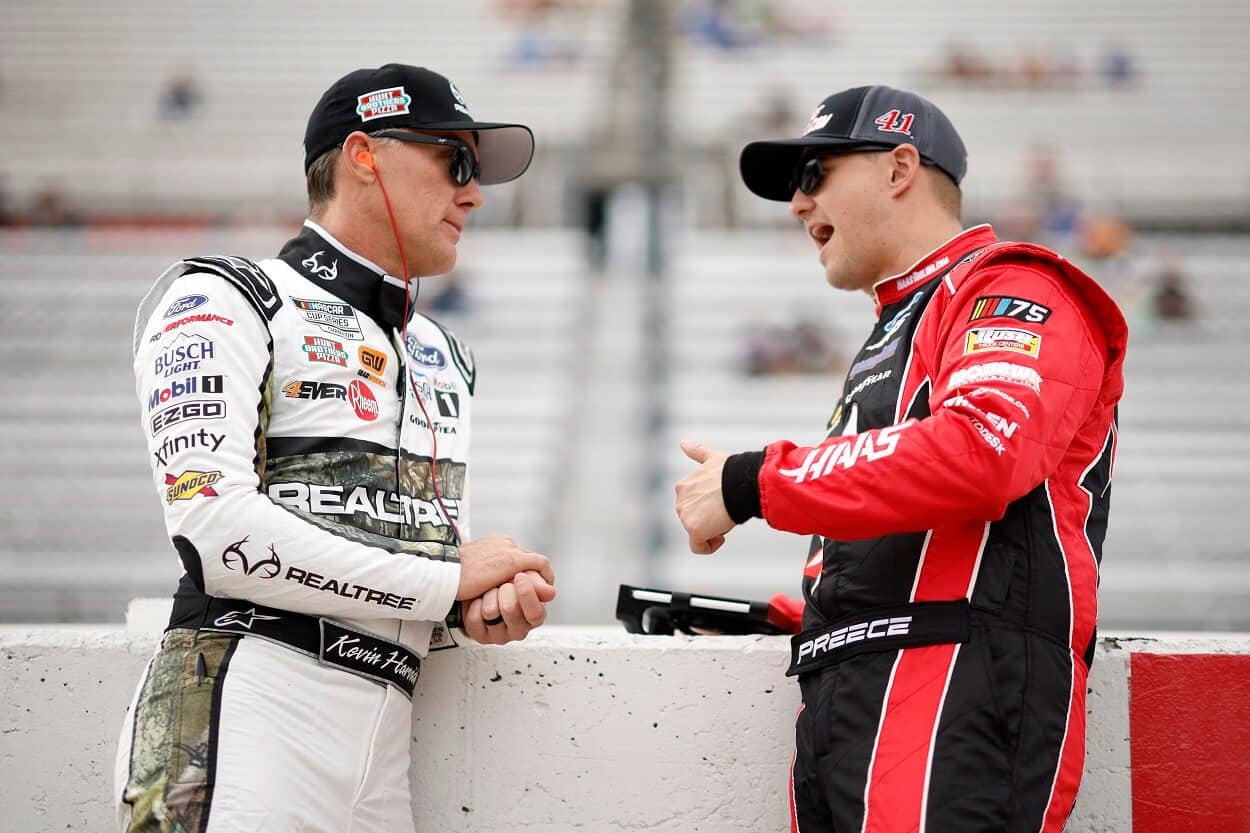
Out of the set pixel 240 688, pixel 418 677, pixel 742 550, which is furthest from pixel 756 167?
pixel 742 550

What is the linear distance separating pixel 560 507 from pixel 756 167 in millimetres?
6768

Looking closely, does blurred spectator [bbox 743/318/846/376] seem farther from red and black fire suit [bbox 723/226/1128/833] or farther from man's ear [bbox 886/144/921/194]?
red and black fire suit [bbox 723/226/1128/833]

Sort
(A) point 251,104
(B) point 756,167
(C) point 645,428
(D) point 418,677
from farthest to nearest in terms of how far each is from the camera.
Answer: (A) point 251,104, (C) point 645,428, (B) point 756,167, (D) point 418,677

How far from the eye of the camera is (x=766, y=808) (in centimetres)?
223

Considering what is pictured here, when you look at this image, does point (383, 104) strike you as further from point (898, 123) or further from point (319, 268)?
point (898, 123)

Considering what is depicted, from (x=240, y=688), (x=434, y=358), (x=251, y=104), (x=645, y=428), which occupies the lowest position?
(x=645, y=428)

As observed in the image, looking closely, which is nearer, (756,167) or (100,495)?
(756,167)

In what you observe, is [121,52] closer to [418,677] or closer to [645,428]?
[645,428]

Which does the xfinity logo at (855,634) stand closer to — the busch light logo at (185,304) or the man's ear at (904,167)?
the man's ear at (904,167)

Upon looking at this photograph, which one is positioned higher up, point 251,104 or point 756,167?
point 251,104

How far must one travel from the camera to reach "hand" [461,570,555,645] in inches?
77.4

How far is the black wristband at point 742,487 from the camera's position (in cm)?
182

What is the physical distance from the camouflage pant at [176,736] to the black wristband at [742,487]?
0.76 metres

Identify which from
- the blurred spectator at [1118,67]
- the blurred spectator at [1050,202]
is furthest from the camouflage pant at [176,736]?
the blurred spectator at [1118,67]
